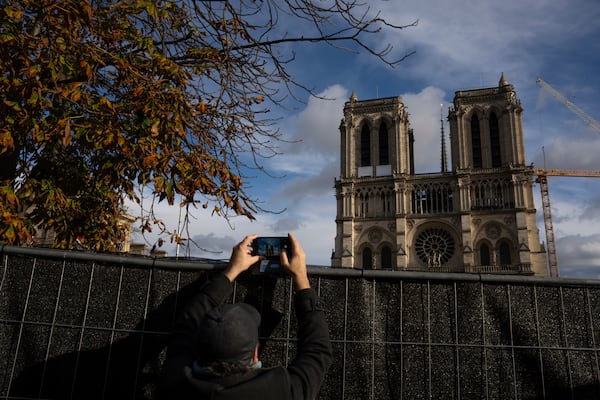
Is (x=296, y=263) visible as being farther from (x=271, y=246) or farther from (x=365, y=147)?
(x=365, y=147)

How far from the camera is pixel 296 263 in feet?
7.24

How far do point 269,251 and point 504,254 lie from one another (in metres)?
40.6

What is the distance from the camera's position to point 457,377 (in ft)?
8.20

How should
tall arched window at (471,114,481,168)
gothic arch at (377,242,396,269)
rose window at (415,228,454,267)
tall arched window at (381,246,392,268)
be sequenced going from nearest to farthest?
1. rose window at (415,228,454,267)
2. gothic arch at (377,242,396,269)
3. tall arched window at (381,246,392,268)
4. tall arched window at (471,114,481,168)

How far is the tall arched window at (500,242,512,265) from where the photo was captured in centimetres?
3859

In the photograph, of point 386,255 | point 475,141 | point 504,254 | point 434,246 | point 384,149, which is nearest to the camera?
point 504,254

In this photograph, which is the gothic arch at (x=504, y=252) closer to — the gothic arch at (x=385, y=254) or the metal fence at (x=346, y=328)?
the gothic arch at (x=385, y=254)

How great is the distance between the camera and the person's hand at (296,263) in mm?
2152

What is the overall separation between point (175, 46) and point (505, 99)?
4241 cm

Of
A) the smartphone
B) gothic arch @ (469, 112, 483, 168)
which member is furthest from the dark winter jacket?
gothic arch @ (469, 112, 483, 168)

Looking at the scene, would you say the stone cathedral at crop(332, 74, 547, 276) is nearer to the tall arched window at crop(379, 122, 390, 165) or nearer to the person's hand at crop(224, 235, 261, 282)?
the tall arched window at crop(379, 122, 390, 165)

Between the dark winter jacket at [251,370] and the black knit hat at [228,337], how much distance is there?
0.08 m

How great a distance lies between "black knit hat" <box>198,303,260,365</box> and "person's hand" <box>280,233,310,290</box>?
17.2 inches

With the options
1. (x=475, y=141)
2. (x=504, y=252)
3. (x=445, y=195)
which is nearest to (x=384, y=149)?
(x=445, y=195)
